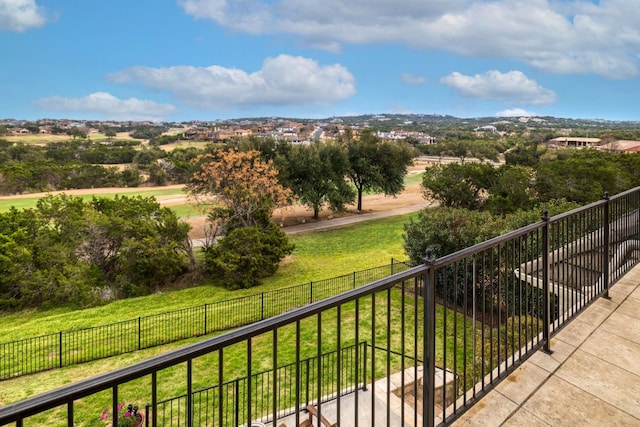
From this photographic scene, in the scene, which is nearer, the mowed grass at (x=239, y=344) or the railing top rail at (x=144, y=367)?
the railing top rail at (x=144, y=367)

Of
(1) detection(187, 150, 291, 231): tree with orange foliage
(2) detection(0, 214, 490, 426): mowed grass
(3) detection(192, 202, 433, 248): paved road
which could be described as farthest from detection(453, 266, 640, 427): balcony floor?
(3) detection(192, 202, 433, 248): paved road

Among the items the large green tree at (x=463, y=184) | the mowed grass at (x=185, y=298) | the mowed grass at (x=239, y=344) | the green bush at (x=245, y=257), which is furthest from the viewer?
the large green tree at (x=463, y=184)

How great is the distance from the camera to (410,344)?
388 inches

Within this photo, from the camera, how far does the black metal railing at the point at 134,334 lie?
973cm

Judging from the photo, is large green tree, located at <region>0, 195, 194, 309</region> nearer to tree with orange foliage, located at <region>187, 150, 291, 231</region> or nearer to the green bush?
the green bush

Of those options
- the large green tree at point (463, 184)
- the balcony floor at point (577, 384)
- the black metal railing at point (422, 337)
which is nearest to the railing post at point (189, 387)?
the black metal railing at point (422, 337)

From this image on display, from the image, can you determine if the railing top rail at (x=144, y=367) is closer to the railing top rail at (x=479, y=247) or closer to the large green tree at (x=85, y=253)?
the railing top rail at (x=479, y=247)

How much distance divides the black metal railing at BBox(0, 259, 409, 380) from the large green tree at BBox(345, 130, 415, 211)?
54.8 feet

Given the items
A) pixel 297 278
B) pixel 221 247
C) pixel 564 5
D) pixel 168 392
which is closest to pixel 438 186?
pixel 564 5

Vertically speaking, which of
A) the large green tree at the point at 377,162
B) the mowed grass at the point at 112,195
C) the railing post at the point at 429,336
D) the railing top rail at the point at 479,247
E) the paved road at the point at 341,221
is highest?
the large green tree at the point at 377,162

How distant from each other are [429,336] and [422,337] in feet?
14.1

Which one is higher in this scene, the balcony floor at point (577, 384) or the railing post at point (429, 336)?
the railing post at point (429, 336)

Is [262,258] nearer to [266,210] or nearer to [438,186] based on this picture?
[266,210]

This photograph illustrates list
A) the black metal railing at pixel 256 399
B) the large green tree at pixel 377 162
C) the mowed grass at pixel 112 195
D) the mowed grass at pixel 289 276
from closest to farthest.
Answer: the black metal railing at pixel 256 399 → the mowed grass at pixel 289 276 → the large green tree at pixel 377 162 → the mowed grass at pixel 112 195
